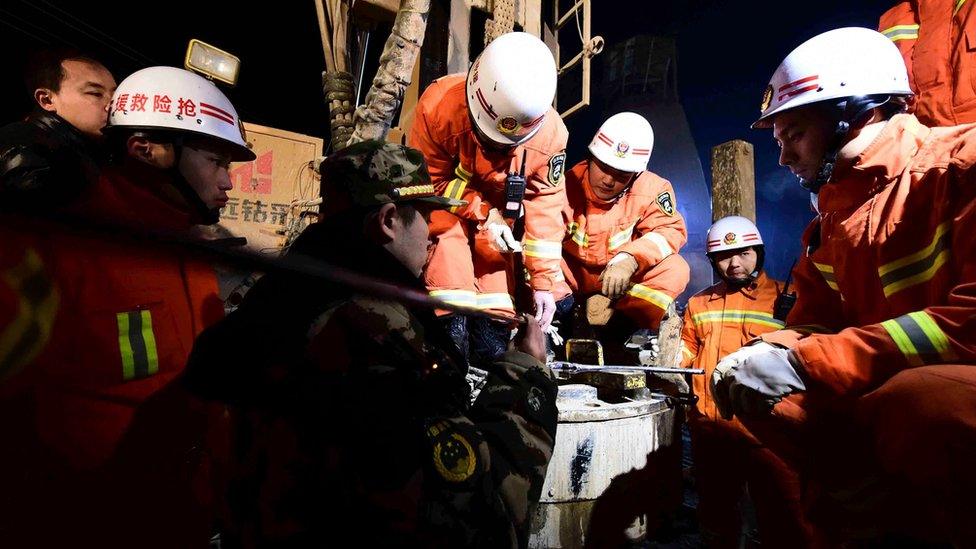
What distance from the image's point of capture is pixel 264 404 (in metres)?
1.16

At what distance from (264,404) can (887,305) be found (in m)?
2.51

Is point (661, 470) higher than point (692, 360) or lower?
lower

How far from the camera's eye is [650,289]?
4688mm

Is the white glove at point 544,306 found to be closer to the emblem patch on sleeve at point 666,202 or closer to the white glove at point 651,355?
the white glove at point 651,355

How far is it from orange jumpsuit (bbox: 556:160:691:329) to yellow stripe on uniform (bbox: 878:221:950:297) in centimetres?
272

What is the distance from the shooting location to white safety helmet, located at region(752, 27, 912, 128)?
80.8 inches

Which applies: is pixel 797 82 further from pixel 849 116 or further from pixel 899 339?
pixel 899 339

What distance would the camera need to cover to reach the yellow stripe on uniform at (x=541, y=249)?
3.82 meters

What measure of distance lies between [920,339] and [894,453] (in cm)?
41

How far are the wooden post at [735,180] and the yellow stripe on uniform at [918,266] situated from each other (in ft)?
13.7

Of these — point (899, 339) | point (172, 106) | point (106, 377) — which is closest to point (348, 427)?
point (106, 377)

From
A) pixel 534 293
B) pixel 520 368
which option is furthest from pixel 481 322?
pixel 520 368

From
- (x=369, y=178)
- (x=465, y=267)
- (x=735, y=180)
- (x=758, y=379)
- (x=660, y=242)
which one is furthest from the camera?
(x=735, y=180)

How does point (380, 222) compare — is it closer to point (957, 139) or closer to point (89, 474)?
point (89, 474)
